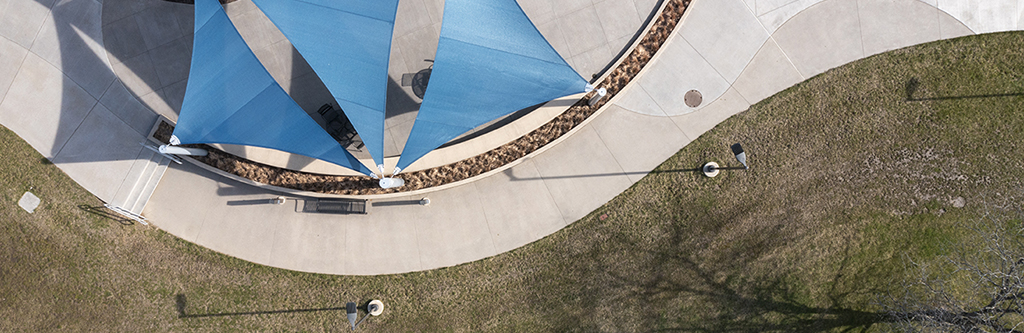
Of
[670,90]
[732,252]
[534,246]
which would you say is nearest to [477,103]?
[534,246]

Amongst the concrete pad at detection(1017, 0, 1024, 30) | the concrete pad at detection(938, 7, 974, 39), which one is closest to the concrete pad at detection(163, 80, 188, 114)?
the concrete pad at detection(938, 7, 974, 39)

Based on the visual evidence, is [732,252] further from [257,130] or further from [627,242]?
[257,130]

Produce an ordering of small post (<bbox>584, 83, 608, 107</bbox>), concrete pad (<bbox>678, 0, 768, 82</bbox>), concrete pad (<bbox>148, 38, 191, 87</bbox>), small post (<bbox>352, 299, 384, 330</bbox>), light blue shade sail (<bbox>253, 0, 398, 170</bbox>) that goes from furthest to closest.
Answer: concrete pad (<bbox>678, 0, 768, 82</bbox>)
concrete pad (<bbox>148, 38, 191, 87</bbox>)
small post (<bbox>352, 299, 384, 330</bbox>)
small post (<bbox>584, 83, 608, 107</bbox>)
light blue shade sail (<bbox>253, 0, 398, 170</bbox>)

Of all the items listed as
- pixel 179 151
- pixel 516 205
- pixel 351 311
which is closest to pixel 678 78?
pixel 516 205

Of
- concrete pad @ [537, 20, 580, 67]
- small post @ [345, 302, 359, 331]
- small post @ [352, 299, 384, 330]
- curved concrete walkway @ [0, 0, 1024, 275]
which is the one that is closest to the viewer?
small post @ [345, 302, 359, 331]

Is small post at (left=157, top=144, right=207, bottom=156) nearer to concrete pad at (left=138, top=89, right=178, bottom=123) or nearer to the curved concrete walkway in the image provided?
the curved concrete walkway

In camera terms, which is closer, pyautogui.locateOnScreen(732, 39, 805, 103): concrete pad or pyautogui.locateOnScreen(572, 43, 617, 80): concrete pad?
pyautogui.locateOnScreen(572, 43, 617, 80): concrete pad
